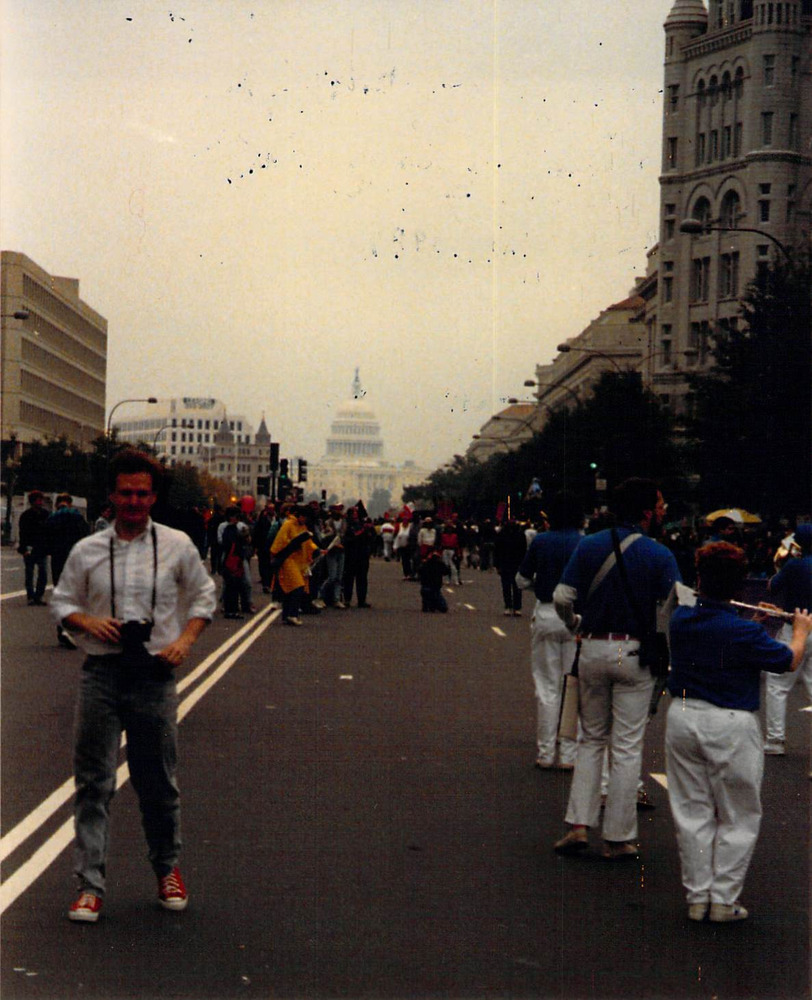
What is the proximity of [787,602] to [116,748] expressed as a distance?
6305 mm

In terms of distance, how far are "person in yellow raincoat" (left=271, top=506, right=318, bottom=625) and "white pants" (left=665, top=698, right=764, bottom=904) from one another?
18.0 meters

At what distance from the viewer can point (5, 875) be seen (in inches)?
289

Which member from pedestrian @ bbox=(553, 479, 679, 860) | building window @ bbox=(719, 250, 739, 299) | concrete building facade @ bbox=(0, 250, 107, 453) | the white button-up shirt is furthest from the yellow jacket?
concrete building facade @ bbox=(0, 250, 107, 453)

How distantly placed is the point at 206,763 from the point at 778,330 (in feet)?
98.3

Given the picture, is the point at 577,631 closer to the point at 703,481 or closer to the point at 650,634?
the point at 650,634

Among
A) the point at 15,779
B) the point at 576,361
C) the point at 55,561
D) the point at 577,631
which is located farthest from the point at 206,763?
the point at 576,361

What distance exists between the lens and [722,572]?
7.04 metres

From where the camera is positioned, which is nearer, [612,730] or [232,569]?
[612,730]

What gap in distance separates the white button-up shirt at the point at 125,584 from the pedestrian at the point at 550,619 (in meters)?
4.03

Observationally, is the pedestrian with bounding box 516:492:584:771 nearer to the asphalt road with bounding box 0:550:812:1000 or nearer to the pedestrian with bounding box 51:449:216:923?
the asphalt road with bounding box 0:550:812:1000

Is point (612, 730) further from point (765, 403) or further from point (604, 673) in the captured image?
point (765, 403)

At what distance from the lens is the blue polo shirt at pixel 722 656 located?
693cm

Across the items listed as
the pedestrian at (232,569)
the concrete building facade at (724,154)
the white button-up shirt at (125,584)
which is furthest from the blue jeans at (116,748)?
the concrete building facade at (724,154)

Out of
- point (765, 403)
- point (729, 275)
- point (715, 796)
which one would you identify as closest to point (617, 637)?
point (715, 796)
